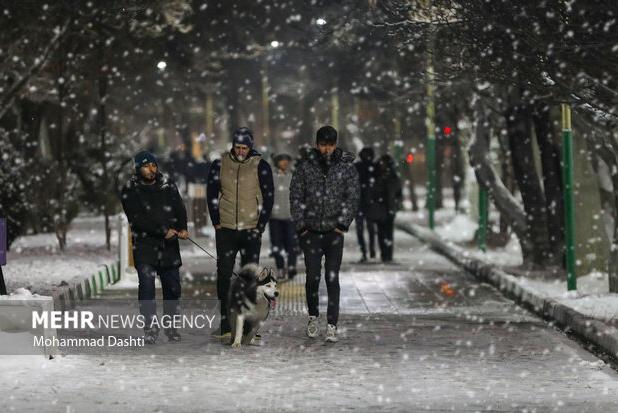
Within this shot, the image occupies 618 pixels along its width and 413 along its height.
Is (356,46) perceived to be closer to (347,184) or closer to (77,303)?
(77,303)

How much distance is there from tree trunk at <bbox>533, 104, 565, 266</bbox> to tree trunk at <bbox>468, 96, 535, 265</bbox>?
0.43 metres

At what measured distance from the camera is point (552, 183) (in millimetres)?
20094

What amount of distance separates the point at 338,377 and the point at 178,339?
2.50m

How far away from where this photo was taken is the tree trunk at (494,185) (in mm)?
20891

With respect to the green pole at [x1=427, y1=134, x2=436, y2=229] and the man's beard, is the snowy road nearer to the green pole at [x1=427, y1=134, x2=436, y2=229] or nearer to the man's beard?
the man's beard

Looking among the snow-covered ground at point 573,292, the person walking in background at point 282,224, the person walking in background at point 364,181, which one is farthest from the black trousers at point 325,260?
the person walking in background at point 364,181

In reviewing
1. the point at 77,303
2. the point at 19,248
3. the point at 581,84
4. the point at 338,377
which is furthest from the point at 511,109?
the point at 338,377

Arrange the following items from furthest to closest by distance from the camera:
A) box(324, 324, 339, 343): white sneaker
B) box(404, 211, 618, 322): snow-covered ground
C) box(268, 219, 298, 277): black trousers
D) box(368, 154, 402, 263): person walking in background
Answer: box(368, 154, 402, 263): person walking in background, box(268, 219, 298, 277): black trousers, box(404, 211, 618, 322): snow-covered ground, box(324, 324, 339, 343): white sneaker

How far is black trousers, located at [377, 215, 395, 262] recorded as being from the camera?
916 inches

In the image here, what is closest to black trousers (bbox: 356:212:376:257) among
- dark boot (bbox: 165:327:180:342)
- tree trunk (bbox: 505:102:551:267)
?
tree trunk (bbox: 505:102:551:267)

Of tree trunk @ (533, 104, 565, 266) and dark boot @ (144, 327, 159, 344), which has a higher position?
tree trunk @ (533, 104, 565, 266)

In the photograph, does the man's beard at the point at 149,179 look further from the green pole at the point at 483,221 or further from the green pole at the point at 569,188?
the green pole at the point at 483,221

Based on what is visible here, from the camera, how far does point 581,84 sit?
1434 centimetres

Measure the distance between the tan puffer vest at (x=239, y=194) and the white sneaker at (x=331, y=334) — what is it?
112cm
